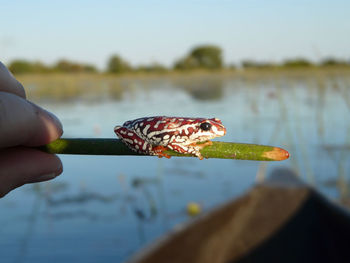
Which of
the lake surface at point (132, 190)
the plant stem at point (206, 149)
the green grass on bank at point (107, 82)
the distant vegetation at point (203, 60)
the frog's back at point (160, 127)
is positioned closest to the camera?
the plant stem at point (206, 149)

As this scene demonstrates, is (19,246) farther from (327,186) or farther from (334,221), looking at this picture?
(327,186)

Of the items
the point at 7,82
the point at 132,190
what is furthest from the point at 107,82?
the point at 7,82

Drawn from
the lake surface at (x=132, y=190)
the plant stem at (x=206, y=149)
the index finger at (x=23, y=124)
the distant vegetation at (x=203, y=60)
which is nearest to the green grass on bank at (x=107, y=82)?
the distant vegetation at (x=203, y=60)

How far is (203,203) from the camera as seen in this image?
6844mm

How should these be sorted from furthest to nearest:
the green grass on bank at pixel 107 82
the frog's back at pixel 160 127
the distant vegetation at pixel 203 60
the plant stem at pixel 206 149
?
the distant vegetation at pixel 203 60 → the green grass on bank at pixel 107 82 → the frog's back at pixel 160 127 → the plant stem at pixel 206 149

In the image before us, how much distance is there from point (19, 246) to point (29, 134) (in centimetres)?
487

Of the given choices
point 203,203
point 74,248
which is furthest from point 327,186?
point 74,248

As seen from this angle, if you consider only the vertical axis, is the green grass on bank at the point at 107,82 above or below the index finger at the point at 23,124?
below

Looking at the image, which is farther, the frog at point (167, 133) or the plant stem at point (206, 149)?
the frog at point (167, 133)

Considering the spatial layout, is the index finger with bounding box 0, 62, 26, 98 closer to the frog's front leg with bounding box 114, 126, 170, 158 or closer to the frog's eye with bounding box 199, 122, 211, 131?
the frog's front leg with bounding box 114, 126, 170, 158

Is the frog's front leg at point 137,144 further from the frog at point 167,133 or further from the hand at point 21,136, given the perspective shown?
the hand at point 21,136

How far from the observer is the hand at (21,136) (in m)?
0.98

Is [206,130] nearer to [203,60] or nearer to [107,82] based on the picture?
[107,82]

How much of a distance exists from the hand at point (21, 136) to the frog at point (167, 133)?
8.7 inches
